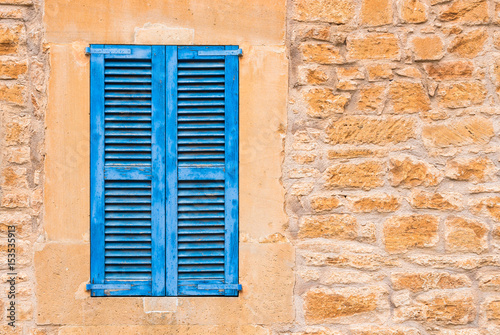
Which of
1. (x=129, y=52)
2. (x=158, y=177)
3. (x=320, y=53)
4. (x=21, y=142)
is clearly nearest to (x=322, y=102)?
(x=320, y=53)

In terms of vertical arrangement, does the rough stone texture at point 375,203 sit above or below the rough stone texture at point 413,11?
below

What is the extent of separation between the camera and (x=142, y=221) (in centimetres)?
293

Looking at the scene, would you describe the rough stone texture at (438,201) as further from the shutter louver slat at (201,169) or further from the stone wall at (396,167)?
the shutter louver slat at (201,169)

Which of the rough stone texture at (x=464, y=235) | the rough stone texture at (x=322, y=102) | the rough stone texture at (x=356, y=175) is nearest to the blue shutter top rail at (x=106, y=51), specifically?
the rough stone texture at (x=322, y=102)

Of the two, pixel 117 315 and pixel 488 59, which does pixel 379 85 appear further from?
pixel 117 315

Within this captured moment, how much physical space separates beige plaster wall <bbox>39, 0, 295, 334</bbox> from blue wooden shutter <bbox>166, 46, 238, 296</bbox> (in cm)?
7

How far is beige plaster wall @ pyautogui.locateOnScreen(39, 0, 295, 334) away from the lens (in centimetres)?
288

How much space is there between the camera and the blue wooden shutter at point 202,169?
2910 millimetres

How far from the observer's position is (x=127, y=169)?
290 cm

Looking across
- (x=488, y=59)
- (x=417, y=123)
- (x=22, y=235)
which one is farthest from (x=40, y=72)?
(x=488, y=59)

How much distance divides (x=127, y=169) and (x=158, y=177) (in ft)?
0.61

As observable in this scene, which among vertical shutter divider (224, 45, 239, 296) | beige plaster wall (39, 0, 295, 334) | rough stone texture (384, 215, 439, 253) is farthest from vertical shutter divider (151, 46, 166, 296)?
rough stone texture (384, 215, 439, 253)

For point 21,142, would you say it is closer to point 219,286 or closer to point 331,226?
point 219,286

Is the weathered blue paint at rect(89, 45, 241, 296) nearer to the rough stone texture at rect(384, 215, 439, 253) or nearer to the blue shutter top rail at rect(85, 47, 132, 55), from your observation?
the blue shutter top rail at rect(85, 47, 132, 55)
